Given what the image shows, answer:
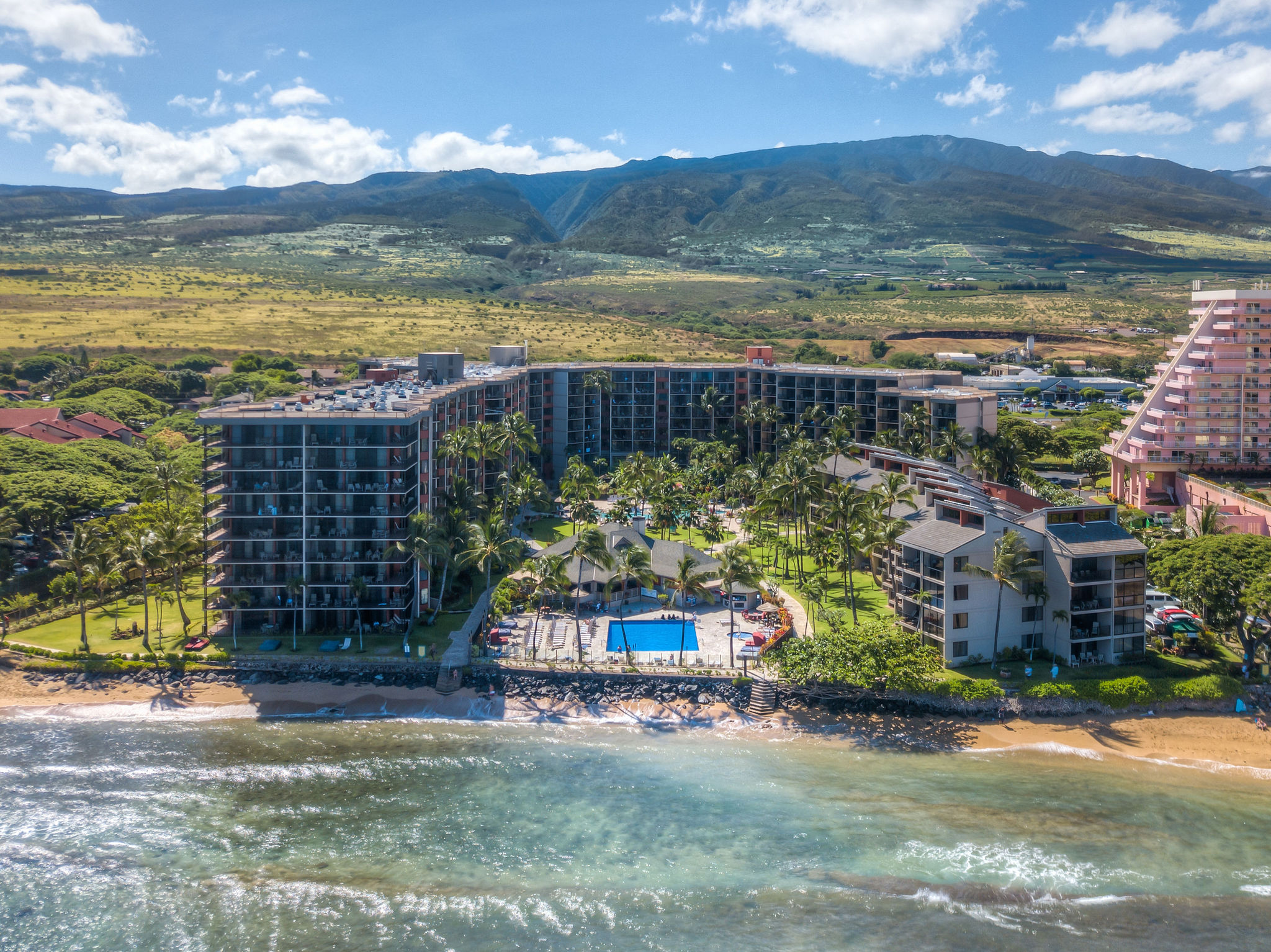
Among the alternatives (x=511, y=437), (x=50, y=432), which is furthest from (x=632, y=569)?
(x=50, y=432)

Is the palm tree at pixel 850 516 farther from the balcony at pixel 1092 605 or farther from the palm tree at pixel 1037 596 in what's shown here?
the balcony at pixel 1092 605

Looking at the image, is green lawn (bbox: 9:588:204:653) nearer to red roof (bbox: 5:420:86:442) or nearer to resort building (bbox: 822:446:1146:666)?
red roof (bbox: 5:420:86:442)

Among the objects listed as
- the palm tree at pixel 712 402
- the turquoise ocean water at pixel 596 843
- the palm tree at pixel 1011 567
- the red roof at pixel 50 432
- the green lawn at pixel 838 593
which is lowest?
the turquoise ocean water at pixel 596 843

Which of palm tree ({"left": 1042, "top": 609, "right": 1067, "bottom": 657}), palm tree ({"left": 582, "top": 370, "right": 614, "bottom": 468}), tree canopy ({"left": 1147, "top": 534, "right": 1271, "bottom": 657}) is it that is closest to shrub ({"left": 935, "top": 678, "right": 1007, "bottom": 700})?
palm tree ({"left": 1042, "top": 609, "right": 1067, "bottom": 657})

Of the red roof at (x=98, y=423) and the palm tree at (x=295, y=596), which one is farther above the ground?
the red roof at (x=98, y=423)

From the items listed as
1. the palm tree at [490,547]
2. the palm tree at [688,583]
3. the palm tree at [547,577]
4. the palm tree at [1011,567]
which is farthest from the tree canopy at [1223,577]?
the palm tree at [490,547]

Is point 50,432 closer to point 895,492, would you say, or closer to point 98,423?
point 98,423

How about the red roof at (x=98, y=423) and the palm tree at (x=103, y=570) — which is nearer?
the palm tree at (x=103, y=570)
